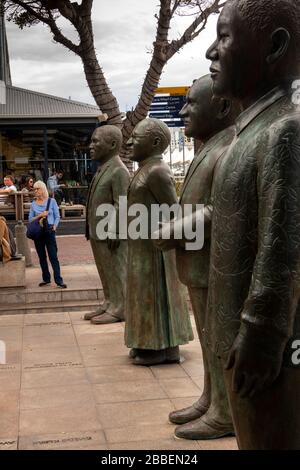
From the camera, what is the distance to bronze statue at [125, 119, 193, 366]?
17.2 feet

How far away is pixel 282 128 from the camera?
6.68ft

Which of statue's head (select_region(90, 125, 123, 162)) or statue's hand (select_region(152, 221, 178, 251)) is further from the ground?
statue's head (select_region(90, 125, 123, 162))


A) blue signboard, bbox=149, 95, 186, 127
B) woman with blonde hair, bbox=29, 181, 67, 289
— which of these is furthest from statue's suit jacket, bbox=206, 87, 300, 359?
blue signboard, bbox=149, 95, 186, 127

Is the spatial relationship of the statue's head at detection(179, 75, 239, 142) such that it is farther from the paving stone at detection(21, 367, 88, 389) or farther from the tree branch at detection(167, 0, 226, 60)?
the tree branch at detection(167, 0, 226, 60)

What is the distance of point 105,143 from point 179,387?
9.75ft

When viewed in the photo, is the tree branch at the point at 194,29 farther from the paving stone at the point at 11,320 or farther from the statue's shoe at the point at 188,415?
the statue's shoe at the point at 188,415

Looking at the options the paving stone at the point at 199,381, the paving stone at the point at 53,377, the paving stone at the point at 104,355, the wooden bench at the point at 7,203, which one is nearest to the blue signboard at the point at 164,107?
the wooden bench at the point at 7,203

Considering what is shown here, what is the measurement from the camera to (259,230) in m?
2.06

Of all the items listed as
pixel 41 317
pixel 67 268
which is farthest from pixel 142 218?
pixel 67 268

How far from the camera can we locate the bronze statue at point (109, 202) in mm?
6762

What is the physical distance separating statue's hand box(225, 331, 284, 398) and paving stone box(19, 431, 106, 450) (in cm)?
184

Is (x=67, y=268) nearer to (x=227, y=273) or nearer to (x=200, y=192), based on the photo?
(x=200, y=192)

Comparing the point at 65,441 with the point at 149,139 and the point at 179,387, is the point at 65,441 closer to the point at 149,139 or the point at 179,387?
the point at 179,387

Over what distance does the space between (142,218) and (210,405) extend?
188 centimetres
